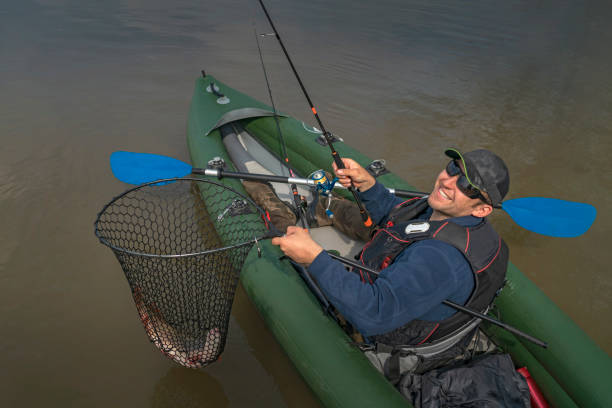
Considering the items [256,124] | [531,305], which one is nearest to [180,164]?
[256,124]

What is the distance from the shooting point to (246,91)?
7.14 meters

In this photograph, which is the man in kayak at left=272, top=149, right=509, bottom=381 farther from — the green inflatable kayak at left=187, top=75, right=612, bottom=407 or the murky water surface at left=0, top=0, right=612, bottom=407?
the murky water surface at left=0, top=0, right=612, bottom=407

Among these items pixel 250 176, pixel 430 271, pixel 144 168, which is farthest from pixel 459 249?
pixel 144 168

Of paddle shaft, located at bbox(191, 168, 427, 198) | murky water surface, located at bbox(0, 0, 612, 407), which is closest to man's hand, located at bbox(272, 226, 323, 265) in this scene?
paddle shaft, located at bbox(191, 168, 427, 198)

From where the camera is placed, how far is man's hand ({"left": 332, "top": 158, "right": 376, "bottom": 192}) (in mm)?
2355

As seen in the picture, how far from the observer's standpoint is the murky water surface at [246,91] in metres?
2.82

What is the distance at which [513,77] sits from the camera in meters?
8.56

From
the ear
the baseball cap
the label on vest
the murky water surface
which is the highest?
the baseball cap

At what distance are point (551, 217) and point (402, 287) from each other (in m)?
1.12

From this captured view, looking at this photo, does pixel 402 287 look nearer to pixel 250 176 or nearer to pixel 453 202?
pixel 453 202

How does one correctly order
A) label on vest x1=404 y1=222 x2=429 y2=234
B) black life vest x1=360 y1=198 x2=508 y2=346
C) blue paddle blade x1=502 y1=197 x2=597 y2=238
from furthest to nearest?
1. blue paddle blade x1=502 y1=197 x2=597 y2=238
2. label on vest x1=404 y1=222 x2=429 y2=234
3. black life vest x1=360 y1=198 x2=508 y2=346

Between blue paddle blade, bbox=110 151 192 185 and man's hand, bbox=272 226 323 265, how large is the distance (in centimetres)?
115

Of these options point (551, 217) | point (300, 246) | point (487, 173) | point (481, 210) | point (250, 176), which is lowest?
point (250, 176)

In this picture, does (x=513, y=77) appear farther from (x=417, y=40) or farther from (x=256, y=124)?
(x=256, y=124)
